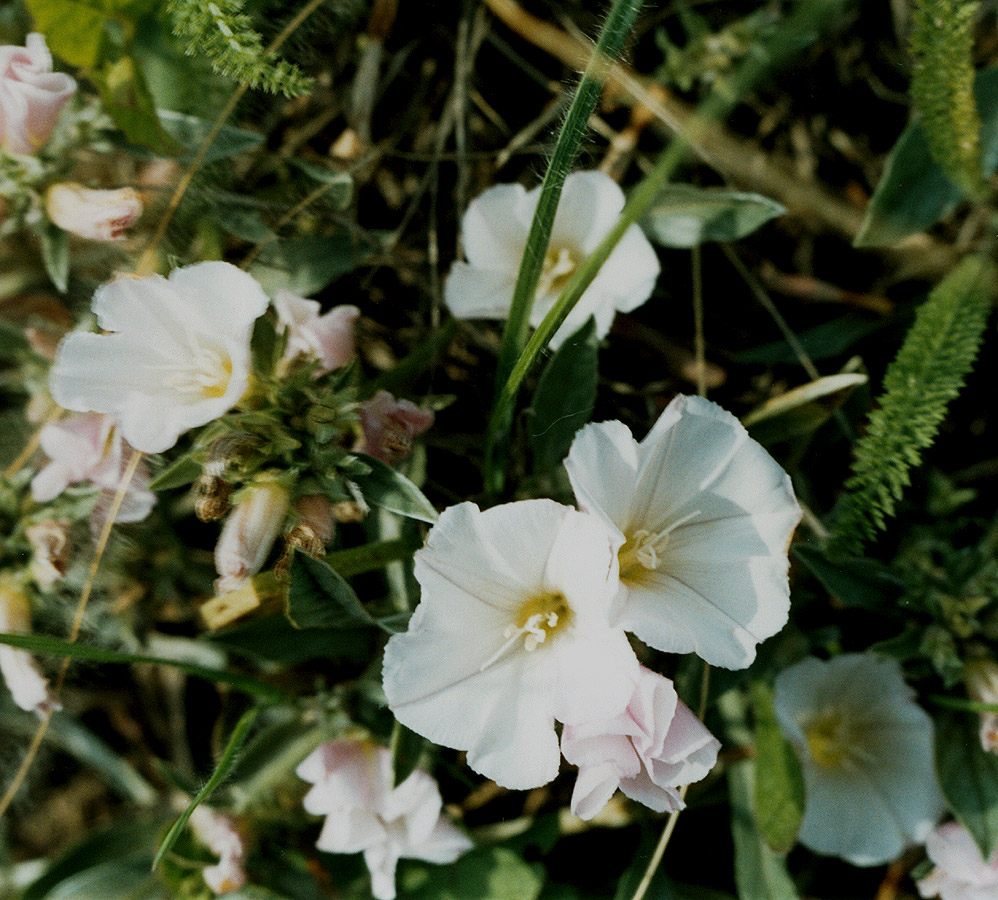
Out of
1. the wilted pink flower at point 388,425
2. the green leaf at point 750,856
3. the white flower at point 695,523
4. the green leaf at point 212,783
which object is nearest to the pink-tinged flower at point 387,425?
the wilted pink flower at point 388,425

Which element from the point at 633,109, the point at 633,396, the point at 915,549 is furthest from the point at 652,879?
the point at 633,109

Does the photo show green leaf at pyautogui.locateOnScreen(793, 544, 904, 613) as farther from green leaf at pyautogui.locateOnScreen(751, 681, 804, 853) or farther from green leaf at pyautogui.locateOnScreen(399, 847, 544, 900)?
green leaf at pyautogui.locateOnScreen(399, 847, 544, 900)

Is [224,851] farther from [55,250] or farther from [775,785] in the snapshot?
[55,250]

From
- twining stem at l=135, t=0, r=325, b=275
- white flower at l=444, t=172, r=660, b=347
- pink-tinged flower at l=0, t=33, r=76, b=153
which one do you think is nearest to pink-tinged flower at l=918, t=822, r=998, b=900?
white flower at l=444, t=172, r=660, b=347

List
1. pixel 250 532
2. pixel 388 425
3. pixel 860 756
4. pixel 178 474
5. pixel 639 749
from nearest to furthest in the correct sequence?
pixel 639 749
pixel 250 532
pixel 178 474
pixel 388 425
pixel 860 756

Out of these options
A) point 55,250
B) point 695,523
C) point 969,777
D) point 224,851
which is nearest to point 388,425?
point 695,523

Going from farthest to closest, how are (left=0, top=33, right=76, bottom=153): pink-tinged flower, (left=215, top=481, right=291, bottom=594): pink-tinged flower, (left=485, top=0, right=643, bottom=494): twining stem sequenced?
(left=0, top=33, right=76, bottom=153): pink-tinged flower → (left=215, top=481, right=291, bottom=594): pink-tinged flower → (left=485, top=0, right=643, bottom=494): twining stem

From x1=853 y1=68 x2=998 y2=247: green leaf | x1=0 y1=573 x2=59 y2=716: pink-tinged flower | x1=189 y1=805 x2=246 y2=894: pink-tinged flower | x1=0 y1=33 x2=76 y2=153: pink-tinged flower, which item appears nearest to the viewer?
x1=0 y1=33 x2=76 y2=153: pink-tinged flower
